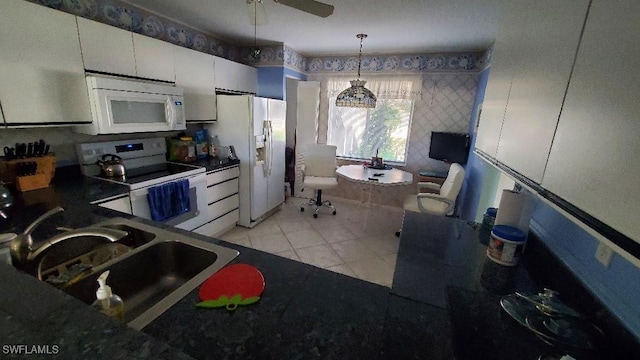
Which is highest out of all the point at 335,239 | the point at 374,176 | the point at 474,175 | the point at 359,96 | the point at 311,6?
the point at 311,6

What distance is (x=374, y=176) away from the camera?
11.2ft

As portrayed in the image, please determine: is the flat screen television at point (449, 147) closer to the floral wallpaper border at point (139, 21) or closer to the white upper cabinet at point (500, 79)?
the white upper cabinet at point (500, 79)

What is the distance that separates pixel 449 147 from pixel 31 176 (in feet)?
14.3

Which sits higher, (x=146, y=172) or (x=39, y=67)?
(x=39, y=67)

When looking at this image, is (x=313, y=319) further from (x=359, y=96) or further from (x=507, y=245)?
(x=359, y=96)

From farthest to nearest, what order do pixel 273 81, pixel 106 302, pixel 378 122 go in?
pixel 378 122 → pixel 273 81 → pixel 106 302

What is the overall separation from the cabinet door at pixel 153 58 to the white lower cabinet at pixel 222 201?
1068mm

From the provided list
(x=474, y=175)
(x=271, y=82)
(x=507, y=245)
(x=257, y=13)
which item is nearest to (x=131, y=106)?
(x=257, y=13)

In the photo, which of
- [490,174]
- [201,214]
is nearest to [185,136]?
[201,214]

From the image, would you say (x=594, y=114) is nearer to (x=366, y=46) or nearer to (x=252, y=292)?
(x=252, y=292)

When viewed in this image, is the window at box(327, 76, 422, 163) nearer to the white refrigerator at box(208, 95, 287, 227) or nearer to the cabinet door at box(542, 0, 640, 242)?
the white refrigerator at box(208, 95, 287, 227)

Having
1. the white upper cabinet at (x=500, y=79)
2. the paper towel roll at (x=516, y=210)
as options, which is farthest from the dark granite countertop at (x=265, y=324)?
the white upper cabinet at (x=500, y=79)

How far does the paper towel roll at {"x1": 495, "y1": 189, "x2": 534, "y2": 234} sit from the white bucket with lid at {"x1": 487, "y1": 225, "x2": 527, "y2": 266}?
0.23 feet

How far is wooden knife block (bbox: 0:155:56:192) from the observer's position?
1768mm
